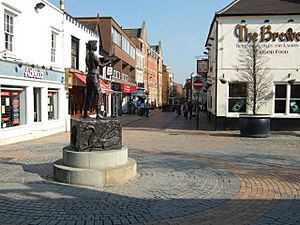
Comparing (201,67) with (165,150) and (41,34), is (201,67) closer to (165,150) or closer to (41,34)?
(41,34)

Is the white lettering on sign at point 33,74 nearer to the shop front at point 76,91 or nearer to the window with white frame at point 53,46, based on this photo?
the window with white frame at point 53,46

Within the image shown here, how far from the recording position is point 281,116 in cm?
1905

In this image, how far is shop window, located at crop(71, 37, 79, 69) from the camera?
20.6 metres

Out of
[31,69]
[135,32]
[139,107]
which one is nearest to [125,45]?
[139,107]

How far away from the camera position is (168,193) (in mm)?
6344

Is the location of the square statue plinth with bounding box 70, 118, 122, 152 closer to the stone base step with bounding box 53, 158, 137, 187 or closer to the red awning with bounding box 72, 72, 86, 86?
the stone base step with bounding box 53, 158, 137, 187

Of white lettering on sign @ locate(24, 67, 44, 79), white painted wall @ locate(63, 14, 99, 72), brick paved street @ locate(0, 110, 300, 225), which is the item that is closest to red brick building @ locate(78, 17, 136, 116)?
white painted wall @ locate(63, 14, 99, 72)

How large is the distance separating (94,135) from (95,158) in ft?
2.23

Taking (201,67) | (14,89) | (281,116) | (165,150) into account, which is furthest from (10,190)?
(201,67)

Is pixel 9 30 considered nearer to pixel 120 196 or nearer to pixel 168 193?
pixel 120 196

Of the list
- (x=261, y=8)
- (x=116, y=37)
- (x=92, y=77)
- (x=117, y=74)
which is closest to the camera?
(x=92, y=77)

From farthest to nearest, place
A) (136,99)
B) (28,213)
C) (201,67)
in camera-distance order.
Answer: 1. (136,99)
2. (201,67)
3. (28,213)

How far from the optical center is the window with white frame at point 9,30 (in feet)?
43.9

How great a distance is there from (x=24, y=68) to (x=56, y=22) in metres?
4.64
